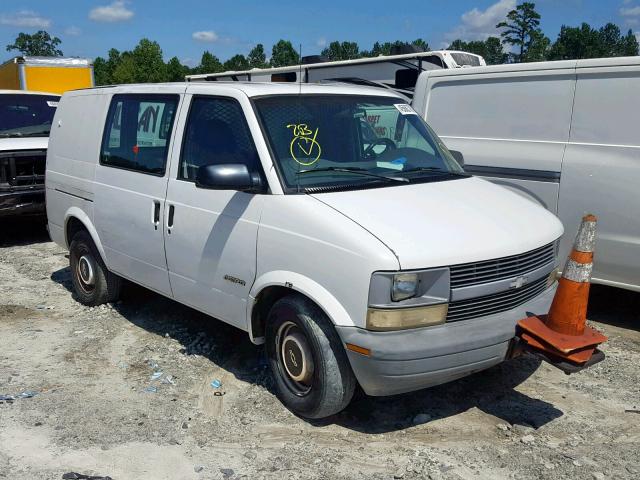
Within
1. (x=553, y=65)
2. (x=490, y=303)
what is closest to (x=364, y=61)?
(x=553, y=65)

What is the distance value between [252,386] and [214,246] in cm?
101

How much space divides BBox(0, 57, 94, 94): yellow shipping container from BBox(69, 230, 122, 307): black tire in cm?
1093

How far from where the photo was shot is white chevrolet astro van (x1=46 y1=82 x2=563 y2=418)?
350cm

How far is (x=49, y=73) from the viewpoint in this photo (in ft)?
52.6

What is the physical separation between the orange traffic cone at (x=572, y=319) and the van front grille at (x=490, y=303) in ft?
Result: 0.46

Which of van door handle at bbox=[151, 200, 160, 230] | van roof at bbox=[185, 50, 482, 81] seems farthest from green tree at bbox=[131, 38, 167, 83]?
van door handle at bbox=[151, 200, 160, 230]

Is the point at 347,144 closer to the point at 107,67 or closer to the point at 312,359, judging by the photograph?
the point at 312,359

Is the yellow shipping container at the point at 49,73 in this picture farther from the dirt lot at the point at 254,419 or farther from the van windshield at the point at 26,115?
the dirt lot at the point at 254,419

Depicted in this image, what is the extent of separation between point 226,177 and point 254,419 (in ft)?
4.95

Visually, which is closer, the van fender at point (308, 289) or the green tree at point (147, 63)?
the van fender at point (308, 289)

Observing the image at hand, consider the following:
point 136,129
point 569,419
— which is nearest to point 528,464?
point 569,419

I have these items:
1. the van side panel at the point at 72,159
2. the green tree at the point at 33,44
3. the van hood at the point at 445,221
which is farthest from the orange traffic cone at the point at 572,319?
the green tree at the point at 33,44

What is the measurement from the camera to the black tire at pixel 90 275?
6.05m

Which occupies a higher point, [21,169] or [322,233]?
[322,233]
